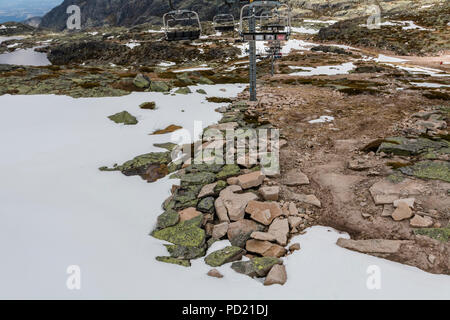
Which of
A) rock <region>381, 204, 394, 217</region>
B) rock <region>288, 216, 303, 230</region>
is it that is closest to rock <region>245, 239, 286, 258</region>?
rock <region>288, 216, 303, 230</region>

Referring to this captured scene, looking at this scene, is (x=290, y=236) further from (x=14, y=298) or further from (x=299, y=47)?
(x=299, y=47)

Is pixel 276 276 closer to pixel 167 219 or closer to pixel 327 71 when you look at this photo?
pixel 167 219

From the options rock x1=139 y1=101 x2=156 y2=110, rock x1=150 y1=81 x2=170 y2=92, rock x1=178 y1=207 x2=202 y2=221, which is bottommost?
rock x1=178 y1=207 x2=202 y2=221

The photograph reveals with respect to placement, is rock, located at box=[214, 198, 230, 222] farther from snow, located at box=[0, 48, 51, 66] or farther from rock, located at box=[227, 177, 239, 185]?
snow, located at box=[0, 48, 51, 66]

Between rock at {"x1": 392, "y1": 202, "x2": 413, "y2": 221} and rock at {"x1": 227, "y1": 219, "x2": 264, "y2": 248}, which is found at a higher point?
rock at {"x1": 392, "y1": 202, "x2": 413, "y2": 221}
